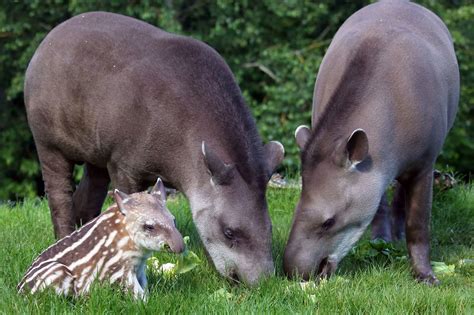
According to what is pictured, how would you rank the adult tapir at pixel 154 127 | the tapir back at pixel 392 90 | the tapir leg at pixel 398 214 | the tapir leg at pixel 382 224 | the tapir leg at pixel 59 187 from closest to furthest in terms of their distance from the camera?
the adult tapir at pixel 154 127 → the tapir back at pixel 392 90 → the tapir leg at pixel 59 187 → the tapir leg at pixel 382 224 → the tapir leg at pixel 398 214

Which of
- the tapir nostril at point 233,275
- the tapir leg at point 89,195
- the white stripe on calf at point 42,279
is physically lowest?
the tapir leg at point 89,195

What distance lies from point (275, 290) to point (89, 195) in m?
2.91

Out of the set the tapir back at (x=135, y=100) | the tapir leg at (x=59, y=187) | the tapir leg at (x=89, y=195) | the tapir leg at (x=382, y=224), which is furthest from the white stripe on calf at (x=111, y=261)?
the tapir leg at (x=382, y=224)

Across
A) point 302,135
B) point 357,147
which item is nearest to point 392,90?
point 357,147

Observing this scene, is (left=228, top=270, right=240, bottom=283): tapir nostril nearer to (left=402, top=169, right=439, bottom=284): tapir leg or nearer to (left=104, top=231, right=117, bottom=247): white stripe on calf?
(left=104, top=231, right=117, bottom=247): white stripe on calf

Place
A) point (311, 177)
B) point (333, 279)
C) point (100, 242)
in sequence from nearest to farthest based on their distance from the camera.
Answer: point (100, 242)
point (333, 279)
point (311, 177)

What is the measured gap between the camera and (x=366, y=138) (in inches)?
254

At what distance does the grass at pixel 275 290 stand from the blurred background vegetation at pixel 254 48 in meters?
9.56

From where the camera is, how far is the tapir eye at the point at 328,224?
6590 millimetres

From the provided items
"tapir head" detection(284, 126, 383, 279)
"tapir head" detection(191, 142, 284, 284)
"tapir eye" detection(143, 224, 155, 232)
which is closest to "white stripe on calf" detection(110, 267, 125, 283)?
"tapir eye" detection(143, 224, 155, 232)

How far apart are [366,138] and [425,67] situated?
1.05 m

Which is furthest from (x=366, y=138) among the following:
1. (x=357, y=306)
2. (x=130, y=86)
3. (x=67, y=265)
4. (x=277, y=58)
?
(x=277, y=58)

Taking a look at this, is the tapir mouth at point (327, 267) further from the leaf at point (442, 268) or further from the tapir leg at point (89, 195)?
the tapir leg at point (89, 195)

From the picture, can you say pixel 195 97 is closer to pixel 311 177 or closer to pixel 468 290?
pixel 311 177
